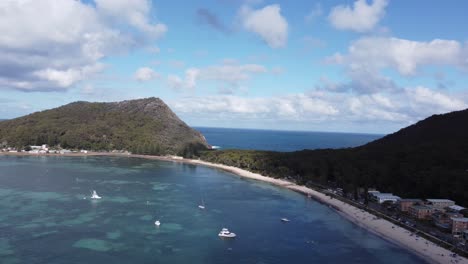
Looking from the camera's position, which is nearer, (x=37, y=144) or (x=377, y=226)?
(x=377, y=226)

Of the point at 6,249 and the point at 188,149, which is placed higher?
the point at 188,149

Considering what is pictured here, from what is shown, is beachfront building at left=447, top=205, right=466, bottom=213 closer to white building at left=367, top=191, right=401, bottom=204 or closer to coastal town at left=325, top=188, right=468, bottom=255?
coastal town at left=325, top=188, right=468, bottom=255

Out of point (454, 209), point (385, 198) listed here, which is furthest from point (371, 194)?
point (454, 209)

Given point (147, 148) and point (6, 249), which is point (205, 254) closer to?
point (6, 249)

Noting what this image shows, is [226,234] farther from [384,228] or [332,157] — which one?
[332,157]

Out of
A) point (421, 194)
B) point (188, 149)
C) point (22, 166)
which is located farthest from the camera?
point (188, 149)

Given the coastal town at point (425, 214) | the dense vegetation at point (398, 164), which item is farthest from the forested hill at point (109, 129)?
the coastal town at point (425, 214)

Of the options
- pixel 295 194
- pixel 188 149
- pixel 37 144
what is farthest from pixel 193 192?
pixel 37 144

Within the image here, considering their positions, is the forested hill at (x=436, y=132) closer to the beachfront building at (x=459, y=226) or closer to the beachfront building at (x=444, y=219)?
the beachfront building at (x=444, y=219)

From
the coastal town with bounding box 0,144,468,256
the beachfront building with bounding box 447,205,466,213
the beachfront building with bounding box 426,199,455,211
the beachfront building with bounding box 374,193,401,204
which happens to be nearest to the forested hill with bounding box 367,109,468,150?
the beachfront building with bounding box 374,193,401,204
